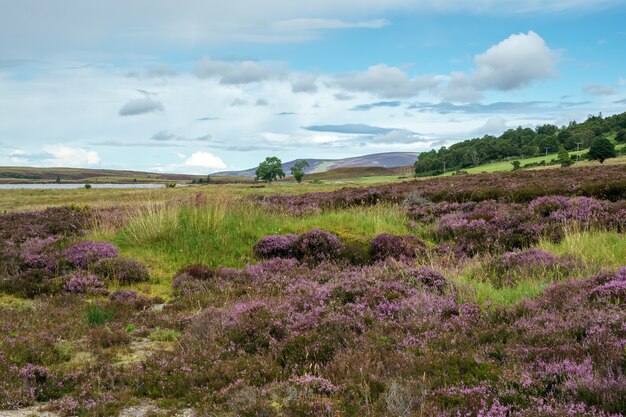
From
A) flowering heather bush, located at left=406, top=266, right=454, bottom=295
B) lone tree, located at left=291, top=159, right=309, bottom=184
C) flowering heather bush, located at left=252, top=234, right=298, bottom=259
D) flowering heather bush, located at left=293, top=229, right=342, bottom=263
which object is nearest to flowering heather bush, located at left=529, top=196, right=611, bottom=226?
flowering heather bush, located at left=293, top=229, right=342, bottom=263

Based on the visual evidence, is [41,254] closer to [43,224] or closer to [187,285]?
[187,285]

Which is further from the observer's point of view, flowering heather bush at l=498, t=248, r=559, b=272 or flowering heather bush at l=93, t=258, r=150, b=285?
flowering heather bush at l=93, t=258, r=150, b=285

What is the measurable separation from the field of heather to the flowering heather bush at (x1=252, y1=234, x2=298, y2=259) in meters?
0.04

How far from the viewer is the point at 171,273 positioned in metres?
13.2

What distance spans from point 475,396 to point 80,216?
64.5 ft

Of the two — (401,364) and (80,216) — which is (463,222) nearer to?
(401,364)

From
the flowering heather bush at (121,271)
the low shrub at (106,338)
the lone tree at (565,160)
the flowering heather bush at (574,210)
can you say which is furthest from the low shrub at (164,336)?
the lone tree at (565,160)

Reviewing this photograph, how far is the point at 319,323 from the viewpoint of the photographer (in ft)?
23.2

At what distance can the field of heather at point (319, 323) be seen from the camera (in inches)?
183

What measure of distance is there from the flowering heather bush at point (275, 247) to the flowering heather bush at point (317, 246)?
0.18 meters

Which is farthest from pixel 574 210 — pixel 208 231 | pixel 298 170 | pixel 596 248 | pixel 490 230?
pixel 298 170

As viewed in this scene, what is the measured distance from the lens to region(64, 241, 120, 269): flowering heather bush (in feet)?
43.0

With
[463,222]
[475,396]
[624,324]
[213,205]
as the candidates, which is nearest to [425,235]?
[463,222]

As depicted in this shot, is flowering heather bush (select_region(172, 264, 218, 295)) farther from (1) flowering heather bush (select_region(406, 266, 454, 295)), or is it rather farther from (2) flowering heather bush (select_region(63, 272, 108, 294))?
(1) flowering heather bush (select_region(406, 266, 454, 295))
